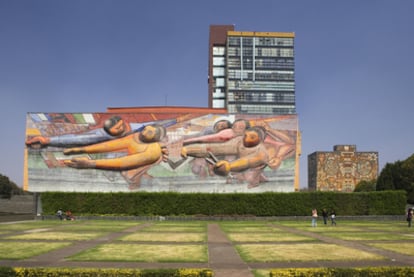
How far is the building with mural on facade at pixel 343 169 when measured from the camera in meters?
98.1

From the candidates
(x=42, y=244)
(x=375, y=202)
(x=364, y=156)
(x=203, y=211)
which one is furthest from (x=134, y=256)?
(x=364, y=156)

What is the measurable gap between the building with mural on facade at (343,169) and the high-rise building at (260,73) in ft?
59.3

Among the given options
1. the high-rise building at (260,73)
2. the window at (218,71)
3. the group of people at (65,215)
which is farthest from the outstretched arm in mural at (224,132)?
the window at (218,71)

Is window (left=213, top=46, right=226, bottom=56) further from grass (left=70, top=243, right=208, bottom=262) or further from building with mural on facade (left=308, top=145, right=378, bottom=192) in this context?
grass (left=70, top=243, right=208, bottom=262)

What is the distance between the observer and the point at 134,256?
14.5m

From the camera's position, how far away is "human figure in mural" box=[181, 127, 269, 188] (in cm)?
4503

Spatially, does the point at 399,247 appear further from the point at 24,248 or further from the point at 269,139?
the point at 269,139

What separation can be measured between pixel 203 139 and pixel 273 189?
1038 centimetres

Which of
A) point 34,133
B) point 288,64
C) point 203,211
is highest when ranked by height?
point 288,64

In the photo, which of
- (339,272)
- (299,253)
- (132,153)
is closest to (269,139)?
(132,153)

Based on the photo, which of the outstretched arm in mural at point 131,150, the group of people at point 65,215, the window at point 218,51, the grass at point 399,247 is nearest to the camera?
the grass at point 399,247

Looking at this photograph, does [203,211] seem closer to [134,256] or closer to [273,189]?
[273,189]

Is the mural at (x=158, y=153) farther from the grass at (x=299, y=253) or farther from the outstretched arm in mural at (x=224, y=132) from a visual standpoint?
the grass at (x=299, y=253)

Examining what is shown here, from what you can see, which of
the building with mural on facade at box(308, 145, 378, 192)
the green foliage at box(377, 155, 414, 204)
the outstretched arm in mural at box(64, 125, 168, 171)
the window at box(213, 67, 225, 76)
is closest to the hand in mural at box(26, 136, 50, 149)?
the outstretched arm in mural at box(64, 125, 168, 171)
